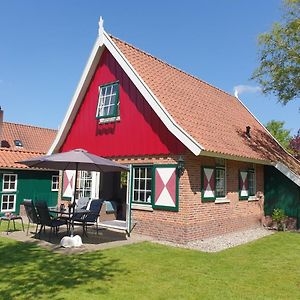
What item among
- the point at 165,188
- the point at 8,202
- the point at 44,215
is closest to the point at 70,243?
the point at 44,215

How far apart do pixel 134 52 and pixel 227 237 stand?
324 inches

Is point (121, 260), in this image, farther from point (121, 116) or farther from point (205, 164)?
point (121, 116)

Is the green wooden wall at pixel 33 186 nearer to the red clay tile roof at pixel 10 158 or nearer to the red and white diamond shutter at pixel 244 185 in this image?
the red clay tile roof at pixel 10 158

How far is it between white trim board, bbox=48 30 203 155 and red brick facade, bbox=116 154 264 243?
0.89m

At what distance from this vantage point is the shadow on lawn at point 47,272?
598 cm

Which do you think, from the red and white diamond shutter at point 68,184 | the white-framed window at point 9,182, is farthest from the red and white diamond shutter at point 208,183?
the white-framed window at point 9,182

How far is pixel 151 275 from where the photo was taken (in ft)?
23.2

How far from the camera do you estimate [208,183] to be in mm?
12102

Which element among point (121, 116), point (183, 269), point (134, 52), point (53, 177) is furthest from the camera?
point (53, 177)

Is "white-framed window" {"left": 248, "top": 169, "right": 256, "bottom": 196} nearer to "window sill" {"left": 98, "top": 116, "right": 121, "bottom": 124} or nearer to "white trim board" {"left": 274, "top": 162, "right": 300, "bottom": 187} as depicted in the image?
"white trim board" {"left": 274, "top": 162, "right": 300, "bottom": 187}

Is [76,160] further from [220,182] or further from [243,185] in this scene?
[243,185]

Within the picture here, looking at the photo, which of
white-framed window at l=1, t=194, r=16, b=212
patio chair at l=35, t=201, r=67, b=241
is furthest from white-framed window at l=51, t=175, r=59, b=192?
patio chair at l=35, t=201, r=67, b=241

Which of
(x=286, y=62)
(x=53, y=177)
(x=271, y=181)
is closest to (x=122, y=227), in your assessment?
(x=271, y=181)

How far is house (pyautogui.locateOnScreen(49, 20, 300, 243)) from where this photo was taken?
445 inches
